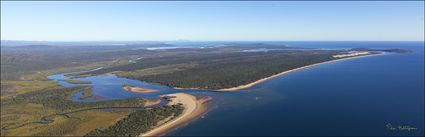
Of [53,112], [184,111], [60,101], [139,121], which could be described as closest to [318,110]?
[184,111]

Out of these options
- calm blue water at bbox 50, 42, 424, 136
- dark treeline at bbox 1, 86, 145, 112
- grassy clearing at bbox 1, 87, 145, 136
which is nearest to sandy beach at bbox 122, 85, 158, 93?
calm blue water at bbox 50, 42, 424, 136

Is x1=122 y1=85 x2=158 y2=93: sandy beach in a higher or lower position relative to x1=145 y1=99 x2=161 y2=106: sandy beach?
higher

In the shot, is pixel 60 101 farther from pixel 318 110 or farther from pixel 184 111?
pixel 318 110

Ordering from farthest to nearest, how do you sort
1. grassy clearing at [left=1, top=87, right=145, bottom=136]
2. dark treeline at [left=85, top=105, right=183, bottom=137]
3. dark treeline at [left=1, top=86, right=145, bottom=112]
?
dark treeline at [left=1, top=86, right=145, bottom=112] → grassy clearing at [left=1, top=87, right=145, bottom=136] → dark treeline at [left=85, top=105, right=183, bottom=137]

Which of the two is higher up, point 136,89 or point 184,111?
point 136,89

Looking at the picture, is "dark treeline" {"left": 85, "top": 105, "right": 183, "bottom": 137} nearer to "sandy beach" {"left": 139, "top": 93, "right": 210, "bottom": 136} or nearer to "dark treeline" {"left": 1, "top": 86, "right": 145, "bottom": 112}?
"sandy beach" {"left": 139, "top": 93, "right": 210, "bottom": 136}

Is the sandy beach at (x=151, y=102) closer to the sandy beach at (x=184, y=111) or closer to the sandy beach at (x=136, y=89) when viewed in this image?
the sandy beach at (x=184, y=111)
